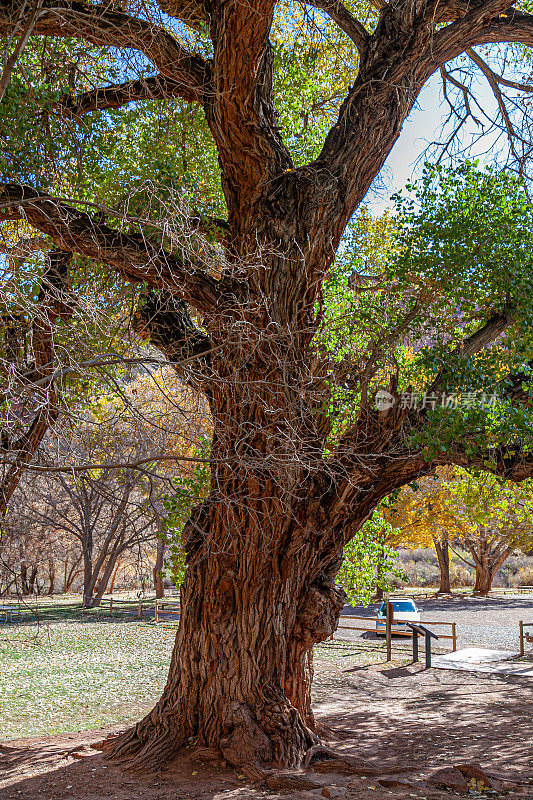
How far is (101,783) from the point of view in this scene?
5.56m

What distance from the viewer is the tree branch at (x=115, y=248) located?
5.89m

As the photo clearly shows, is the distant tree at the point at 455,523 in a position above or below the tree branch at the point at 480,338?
below

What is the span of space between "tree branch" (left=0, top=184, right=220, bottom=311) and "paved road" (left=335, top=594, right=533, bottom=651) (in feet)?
45.1

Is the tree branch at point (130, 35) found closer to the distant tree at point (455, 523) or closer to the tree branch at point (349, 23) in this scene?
the tree branch at point (349, 23)

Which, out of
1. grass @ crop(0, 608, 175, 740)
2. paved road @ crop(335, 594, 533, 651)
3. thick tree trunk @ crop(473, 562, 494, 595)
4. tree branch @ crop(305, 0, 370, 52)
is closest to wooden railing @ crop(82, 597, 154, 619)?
grass @ crop(0, 608, 175, 740)

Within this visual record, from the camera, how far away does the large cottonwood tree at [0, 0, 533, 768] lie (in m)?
5.96

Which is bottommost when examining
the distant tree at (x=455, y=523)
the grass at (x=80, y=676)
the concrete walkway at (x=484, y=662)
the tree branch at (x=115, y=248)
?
the grass at (x=80, y=676)

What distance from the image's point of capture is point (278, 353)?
5719 millimetres

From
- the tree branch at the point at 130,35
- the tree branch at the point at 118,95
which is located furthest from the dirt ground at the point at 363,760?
the tree branch at the point at 118,95

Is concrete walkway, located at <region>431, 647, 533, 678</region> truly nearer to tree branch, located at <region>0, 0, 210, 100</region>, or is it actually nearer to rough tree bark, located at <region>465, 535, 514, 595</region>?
tree branch, located at <region>0, 0, 210, 100</region>

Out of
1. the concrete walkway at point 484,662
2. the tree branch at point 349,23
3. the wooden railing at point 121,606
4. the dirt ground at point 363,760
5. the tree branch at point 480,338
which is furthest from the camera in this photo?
the wooden railing at point 121,606

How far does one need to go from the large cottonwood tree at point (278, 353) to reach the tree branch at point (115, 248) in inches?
0.8

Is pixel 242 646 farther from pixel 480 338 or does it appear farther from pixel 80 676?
pixel 80 676

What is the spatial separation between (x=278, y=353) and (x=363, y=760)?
415 cm
